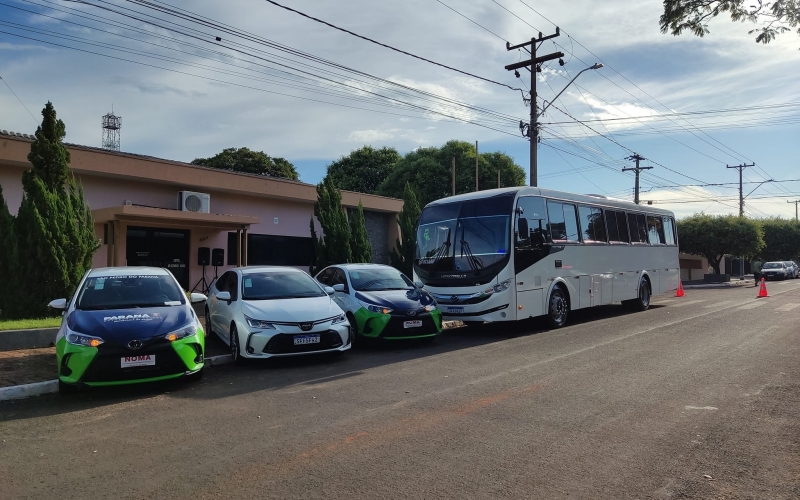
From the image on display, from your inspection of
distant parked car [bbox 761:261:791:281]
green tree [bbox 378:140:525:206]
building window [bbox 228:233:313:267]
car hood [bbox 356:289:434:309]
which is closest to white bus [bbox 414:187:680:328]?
car hood [bbox 356:289:434:309]

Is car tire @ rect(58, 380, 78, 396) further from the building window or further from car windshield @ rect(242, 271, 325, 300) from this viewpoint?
the building window

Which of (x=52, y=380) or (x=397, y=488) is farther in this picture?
(x=52, y=380)

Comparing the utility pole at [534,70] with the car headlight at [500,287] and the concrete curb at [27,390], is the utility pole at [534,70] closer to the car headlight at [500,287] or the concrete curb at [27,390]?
the car headlight at [500,287]

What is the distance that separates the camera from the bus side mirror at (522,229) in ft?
41.3

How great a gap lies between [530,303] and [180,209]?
11.7 meters

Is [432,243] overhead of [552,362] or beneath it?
overhead

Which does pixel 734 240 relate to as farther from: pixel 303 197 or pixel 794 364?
pixel 794 364

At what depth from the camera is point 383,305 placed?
10820 millimetres

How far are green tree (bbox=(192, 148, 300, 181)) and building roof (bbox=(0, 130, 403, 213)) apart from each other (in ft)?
74.0

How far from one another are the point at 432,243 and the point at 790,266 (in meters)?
49.9

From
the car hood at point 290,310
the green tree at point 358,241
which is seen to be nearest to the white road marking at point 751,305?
the green tree at point 358,241

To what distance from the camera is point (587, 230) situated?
1527 cm

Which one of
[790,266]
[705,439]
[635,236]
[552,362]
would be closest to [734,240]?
[790,266]

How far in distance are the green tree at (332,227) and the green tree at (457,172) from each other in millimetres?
20029
